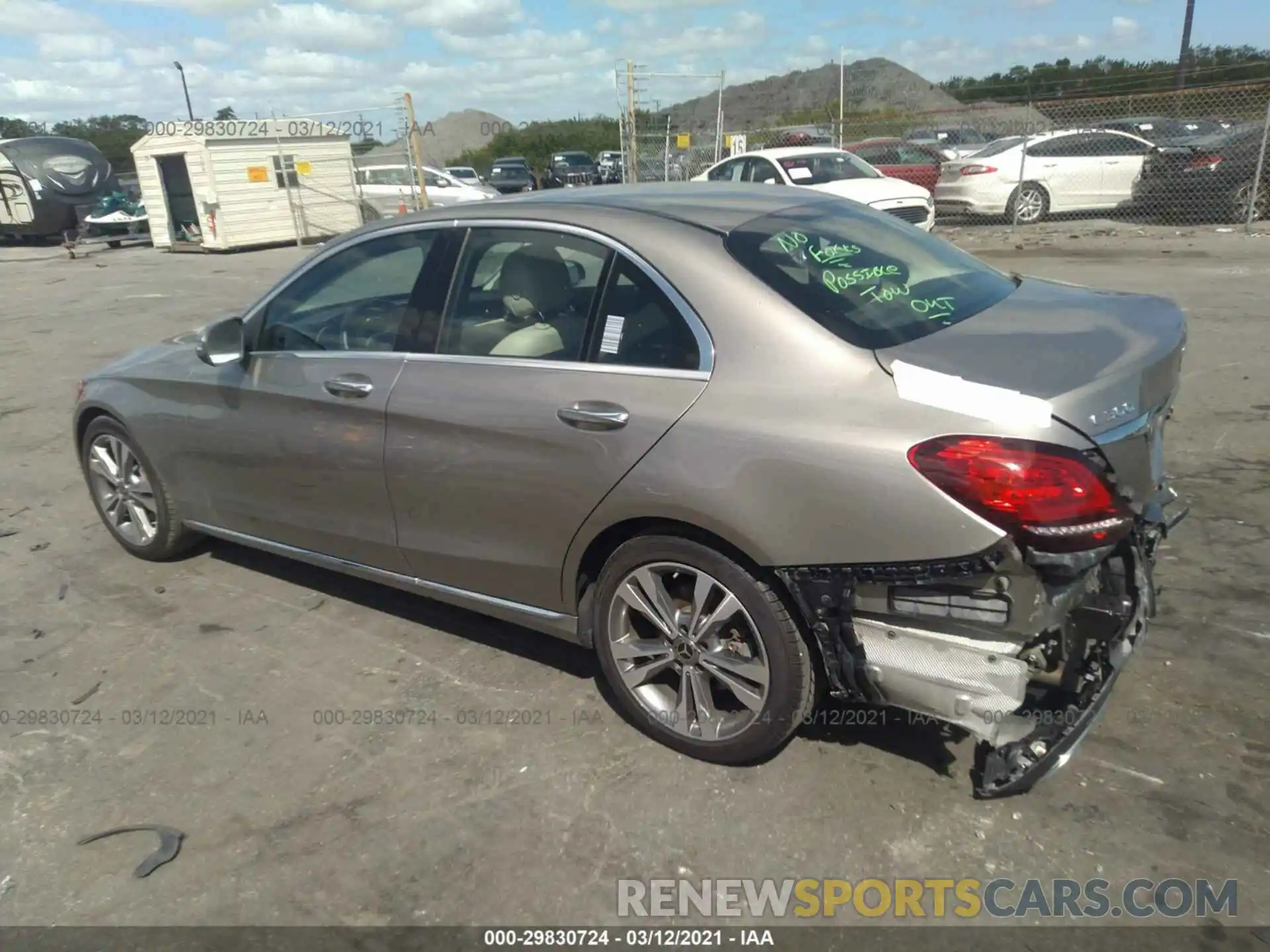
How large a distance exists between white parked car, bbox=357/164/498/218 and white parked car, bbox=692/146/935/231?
32.8 feet

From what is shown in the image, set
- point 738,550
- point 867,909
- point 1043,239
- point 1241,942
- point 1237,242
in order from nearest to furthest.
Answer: point 1241,942 → point 867,909 → point 738,550 → point 1237,242 → point 1043,239

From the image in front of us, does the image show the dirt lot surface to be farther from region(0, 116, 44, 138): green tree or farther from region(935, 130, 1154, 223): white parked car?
region(0, 116, 44, 138): green tree

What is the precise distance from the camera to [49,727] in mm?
3490

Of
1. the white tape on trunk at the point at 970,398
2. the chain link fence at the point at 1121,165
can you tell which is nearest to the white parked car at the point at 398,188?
the chain link fence at the point at 1121,165

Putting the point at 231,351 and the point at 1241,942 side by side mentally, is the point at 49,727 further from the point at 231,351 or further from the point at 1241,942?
the point at 1241,942

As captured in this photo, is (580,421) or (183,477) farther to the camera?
(183,477)

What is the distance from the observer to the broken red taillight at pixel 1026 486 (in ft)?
7.77

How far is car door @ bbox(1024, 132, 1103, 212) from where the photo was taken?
1622 cm

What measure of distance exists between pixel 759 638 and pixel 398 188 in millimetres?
23470

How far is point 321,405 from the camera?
12.2ft

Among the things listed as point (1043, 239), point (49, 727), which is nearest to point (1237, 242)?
point (1043, 239)

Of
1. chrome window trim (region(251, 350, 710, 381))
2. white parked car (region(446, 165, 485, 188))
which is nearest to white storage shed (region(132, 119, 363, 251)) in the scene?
white parked car (region(446, 165, 485, 188))

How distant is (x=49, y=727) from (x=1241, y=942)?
3813 mm

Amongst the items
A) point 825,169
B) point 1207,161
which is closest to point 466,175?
point 825,169
